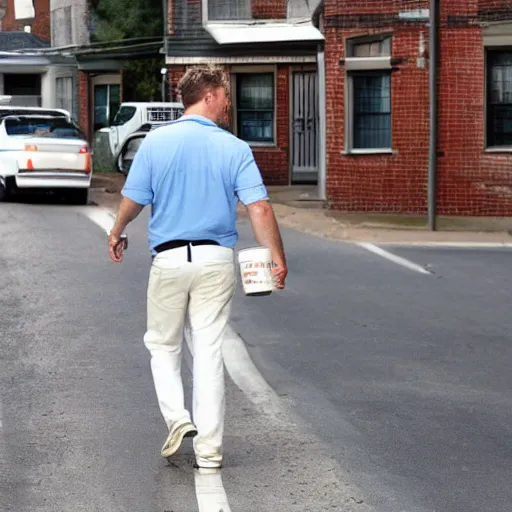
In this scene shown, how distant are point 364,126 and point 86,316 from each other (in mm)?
14169

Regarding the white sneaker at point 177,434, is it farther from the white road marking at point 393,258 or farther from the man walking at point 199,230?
the white road marking at point 393,258

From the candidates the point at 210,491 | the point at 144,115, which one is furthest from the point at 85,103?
the point at 210,491

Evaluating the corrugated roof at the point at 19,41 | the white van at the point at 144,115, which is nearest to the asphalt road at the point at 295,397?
the white van at the point at 144,115

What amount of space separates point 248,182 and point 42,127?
60.3ft

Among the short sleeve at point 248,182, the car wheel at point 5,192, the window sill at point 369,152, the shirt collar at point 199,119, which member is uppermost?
the shirt collar at point 199,119

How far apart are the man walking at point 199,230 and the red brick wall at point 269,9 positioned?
1023 inches

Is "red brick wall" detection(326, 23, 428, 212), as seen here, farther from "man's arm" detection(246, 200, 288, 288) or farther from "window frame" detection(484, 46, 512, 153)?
"man's arm" detection(246, 200, 288, 288)

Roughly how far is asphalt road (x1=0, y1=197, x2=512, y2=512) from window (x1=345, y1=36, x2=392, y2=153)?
9.79m

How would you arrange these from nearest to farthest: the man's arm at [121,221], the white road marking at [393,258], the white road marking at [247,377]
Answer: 1. the man's arm at [121,221]
2. the white road marking at [247,377]
3. the white road marking at [393,258]

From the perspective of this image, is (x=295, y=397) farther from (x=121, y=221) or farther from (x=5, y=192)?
(x=5, y=192)

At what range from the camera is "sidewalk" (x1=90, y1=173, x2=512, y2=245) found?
1998 cm

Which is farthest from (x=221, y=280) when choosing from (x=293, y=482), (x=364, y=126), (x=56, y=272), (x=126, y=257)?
(x=364, y=126)

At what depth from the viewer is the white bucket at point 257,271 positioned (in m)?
6.55

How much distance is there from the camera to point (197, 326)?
673cm
